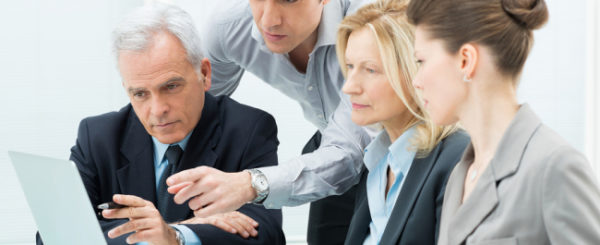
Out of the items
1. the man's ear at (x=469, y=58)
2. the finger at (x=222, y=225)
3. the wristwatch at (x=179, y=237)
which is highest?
the man's ear at (x=469, y=58)

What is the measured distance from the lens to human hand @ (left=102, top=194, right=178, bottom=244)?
1.66m

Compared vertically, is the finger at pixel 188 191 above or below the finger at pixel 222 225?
above

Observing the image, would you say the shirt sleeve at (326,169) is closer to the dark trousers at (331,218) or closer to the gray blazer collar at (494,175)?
the dark trousers at (331,218)

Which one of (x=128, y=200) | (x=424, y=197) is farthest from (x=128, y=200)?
(x=424, y=197)

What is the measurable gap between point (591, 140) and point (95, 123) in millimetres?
3396

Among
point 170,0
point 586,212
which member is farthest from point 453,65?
point 170,0

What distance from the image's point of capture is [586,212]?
42.9 inches

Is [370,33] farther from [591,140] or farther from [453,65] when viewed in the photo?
[591,140]

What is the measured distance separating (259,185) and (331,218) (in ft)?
2.40

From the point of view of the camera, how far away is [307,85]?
242 centimetres

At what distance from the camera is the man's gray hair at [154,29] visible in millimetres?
2027

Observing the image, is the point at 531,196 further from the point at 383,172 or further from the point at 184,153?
the point at 184,153

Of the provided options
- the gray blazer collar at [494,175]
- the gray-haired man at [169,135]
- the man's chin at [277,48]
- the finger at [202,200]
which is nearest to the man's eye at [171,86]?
the gray-haired man at [169,135]

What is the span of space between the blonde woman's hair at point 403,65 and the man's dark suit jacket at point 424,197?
31mm
